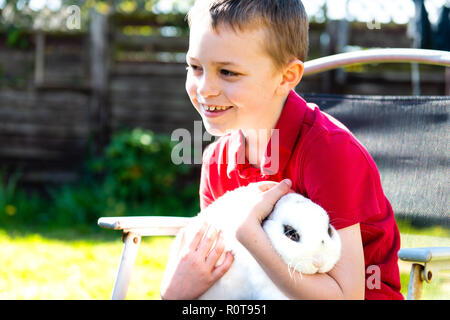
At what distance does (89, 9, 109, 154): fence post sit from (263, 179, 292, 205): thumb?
3.56 m

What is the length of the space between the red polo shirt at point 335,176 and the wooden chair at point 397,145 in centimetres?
25

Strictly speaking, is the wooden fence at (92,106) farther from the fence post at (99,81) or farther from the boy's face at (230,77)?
the boy's face at (230,77)

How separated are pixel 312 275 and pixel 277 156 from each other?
0.34m

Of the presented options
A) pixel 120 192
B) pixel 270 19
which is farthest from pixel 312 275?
pixel 120 192

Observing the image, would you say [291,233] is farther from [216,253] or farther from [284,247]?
[216,253]

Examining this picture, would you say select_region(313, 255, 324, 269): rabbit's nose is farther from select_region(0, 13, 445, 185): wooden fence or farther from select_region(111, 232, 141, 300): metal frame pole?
select_region(0, 13, 445, 185): wooden fence

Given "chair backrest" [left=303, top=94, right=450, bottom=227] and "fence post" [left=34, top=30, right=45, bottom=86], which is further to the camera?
"fence post" [left=34, top=30, right=45, bottom=86]

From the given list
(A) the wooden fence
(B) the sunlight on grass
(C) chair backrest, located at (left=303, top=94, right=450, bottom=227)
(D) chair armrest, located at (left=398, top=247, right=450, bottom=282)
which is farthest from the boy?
(A) the wooden fence

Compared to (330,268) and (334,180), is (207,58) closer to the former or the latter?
(334,180)

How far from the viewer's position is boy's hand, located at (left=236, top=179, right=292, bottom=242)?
1.11 meters

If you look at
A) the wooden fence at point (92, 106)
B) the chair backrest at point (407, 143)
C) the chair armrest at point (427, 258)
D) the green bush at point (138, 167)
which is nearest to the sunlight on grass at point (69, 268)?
the green bush at point (138, 167)

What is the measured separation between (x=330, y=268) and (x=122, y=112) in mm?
3676
